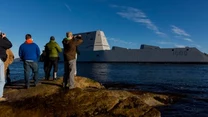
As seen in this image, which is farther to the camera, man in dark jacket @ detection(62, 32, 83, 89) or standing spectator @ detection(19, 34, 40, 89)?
standing spectator @ detection(19, 34, 40, 89)

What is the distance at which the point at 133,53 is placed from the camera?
271ft

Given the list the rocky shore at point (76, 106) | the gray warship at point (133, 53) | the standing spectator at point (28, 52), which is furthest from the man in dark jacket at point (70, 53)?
the gray warship at point (133, 53)

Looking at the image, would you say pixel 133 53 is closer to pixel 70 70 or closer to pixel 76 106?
pixel 70 70

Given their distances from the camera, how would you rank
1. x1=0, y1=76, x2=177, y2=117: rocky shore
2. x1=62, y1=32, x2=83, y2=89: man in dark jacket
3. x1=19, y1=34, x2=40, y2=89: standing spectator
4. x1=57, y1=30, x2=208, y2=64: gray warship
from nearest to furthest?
x1=0, y1=76, x2=177, y2=117: rocky shore < x1=62, y1=32, x2=83, y2=89: man in dark jacket < x1=19, y1=34, x2=40, y2=89: standing spectator < x1=57, y1=30, x2=208, y2=64: gray warship

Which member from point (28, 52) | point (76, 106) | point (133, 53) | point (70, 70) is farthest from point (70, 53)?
point (133, 53)

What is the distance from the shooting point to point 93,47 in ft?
302

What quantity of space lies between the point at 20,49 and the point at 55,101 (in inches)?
104

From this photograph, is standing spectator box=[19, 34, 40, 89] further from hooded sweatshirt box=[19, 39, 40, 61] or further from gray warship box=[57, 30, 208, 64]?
gray warship box=[57, 30, 208, 64]

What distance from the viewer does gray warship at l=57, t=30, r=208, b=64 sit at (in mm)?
74875

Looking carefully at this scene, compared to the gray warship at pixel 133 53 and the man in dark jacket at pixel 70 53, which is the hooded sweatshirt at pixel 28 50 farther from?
the gray warship at pixel 133 53

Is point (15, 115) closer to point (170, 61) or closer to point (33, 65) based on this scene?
point (33, 65)

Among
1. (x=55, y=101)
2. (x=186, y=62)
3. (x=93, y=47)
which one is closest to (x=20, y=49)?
(x=55, y=101)

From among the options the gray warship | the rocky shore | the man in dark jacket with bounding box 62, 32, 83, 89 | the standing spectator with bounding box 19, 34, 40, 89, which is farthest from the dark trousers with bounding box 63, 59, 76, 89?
the gray warship

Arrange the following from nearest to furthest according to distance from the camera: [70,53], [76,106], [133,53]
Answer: [76,106]
[70,53]
[133,53]
